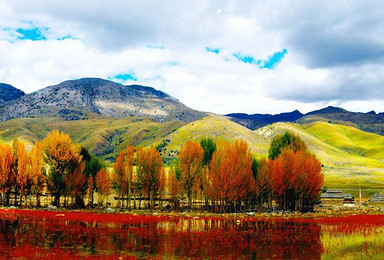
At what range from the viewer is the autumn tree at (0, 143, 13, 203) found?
83.9 metres

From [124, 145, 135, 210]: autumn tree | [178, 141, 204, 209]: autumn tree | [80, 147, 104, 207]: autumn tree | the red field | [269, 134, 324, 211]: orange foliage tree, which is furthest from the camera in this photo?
[80, 147, 104, 207]: autumn tree

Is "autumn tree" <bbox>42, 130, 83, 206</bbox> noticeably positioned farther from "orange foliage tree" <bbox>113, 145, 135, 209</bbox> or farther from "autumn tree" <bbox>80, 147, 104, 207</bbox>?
"orange foliage tree" <bbox>113, 145, 135, 209</bbox>

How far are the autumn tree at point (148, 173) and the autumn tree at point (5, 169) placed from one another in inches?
1321

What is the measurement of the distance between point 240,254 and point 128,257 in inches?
421

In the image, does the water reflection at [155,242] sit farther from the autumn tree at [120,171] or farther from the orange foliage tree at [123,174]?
the autumn tree at [120,171]

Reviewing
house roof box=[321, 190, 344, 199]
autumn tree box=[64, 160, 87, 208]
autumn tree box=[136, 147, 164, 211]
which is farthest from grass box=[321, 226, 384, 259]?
Answer: house roof box=[321, 190, 344, 199]

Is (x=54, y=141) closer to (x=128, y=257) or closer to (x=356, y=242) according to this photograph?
(x=128, y=257)

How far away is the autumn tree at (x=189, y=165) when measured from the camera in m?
89.0

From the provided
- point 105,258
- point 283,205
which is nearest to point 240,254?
point 105,258

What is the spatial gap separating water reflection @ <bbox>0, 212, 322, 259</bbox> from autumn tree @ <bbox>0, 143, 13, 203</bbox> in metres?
45.0

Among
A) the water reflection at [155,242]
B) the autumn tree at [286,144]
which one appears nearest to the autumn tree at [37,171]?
the water reflection at [155,242]

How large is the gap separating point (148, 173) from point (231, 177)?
23600 mm

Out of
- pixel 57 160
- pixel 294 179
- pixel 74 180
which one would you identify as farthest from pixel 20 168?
pixel 294 179

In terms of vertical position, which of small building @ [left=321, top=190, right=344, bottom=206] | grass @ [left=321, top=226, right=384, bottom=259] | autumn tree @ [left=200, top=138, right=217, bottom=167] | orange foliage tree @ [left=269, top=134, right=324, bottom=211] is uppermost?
autumn tree @ [left=200, top=138, right=217, bottom=167]
